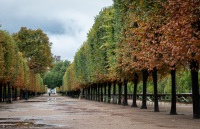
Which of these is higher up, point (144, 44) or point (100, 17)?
point (100, 17)

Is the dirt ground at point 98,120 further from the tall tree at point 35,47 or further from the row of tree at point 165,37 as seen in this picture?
the tall tree at point 35,47

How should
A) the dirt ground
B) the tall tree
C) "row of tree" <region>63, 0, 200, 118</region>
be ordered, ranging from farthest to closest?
the tall tree
the dirt ground
"row of tree" <region>63, 0, 200, 118</region>

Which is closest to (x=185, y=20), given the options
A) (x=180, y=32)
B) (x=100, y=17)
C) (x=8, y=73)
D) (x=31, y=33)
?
(x=180, y=32)

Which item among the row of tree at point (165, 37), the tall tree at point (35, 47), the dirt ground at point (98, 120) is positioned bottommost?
the dirt ground at point (98, 120)

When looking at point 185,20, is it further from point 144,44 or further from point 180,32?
point 144,44

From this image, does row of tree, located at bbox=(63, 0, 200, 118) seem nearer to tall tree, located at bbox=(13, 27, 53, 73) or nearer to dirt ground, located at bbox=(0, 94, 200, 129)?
dirt ground, located at bbox=(0, 94, 200, 129)

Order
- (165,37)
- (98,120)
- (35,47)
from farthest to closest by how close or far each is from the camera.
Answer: (35,47), (98,120), (165,37)

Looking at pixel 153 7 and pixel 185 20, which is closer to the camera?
pixel 185 20

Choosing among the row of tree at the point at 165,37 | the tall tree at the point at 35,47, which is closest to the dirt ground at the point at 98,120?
the row of tree at the point at 165,37

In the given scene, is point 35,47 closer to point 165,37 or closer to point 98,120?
point 98,120

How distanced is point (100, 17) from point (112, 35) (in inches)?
543

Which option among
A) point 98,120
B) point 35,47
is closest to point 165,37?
point 98,120

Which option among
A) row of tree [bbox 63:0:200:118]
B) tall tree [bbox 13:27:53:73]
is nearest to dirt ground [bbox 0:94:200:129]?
row of tree [bbox 63:0:200:118]

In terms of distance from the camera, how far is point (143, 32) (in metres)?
26.6
